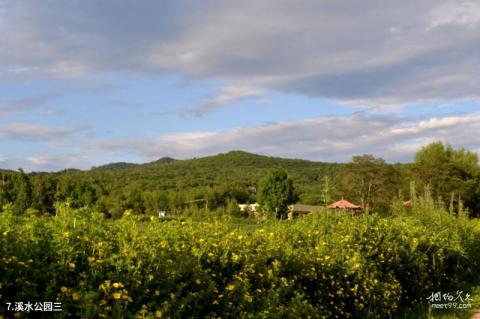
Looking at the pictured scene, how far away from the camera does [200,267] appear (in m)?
4.36

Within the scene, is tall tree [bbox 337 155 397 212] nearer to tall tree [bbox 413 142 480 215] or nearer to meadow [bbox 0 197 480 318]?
tall tree [bbox 413 142 480 215]

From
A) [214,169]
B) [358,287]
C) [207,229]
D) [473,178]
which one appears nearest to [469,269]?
[358,287]

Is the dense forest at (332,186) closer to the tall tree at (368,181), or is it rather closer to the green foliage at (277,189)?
the tall tree at (368,181)
